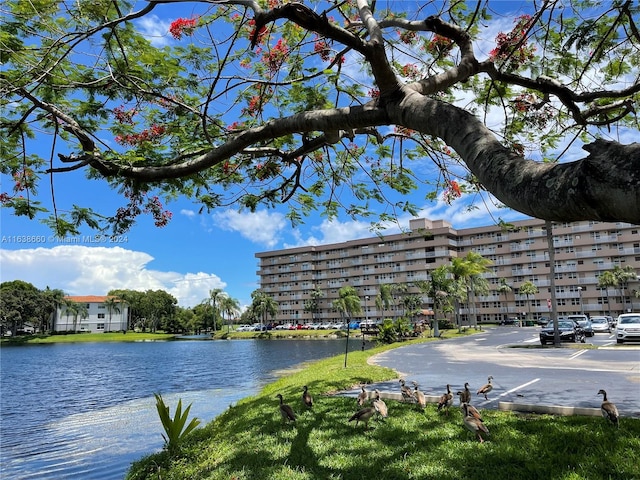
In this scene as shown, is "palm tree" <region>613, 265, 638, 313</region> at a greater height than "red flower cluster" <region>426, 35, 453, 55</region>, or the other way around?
"red flower cluster" <region>426, 35, 453, 55</region>

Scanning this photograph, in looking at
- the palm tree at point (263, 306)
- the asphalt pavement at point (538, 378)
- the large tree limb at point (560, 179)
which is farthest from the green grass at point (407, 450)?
the palm tree at point (263, 306)

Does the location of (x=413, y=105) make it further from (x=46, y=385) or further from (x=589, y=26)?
(x=46, y=385)

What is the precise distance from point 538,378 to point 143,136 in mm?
11273

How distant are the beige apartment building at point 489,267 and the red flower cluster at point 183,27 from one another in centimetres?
4359

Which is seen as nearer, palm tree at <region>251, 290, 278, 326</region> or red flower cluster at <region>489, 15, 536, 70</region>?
red flower cluster at <region>489, 15, 536, 70</region>

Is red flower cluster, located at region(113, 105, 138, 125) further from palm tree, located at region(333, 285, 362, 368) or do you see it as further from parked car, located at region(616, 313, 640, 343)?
palm tree, located at region(333, 285, 362, 368)

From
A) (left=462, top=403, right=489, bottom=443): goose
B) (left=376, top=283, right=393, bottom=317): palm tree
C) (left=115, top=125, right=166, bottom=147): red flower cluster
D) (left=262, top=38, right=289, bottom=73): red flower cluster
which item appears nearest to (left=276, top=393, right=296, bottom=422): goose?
(left=462, top=403, right=489, bottom=443): goose

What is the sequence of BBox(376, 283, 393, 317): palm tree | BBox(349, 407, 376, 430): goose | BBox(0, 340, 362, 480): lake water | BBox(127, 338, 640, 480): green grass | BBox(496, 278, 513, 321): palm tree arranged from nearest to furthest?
BBox(127, 338, 640, 480): green grass → BBox(349, 407, 376, 430): goose → BBox(0, 340, 362, 480): lake water → BBox(496, 278, 513, 321): palm tree → BBox(376, 283, 393, 317): palm tree

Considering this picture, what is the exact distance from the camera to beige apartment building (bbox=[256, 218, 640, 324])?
2477 inches

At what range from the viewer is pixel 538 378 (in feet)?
37.9

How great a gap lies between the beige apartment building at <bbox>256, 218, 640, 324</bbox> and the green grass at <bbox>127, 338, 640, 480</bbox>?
42189mm

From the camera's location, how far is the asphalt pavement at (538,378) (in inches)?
320

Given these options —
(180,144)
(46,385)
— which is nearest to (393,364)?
(180,144)

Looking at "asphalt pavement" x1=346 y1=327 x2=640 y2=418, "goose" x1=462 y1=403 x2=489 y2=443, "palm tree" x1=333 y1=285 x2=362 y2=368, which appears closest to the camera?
"goose" x1=462 y1=403 x2=489 y2=443
